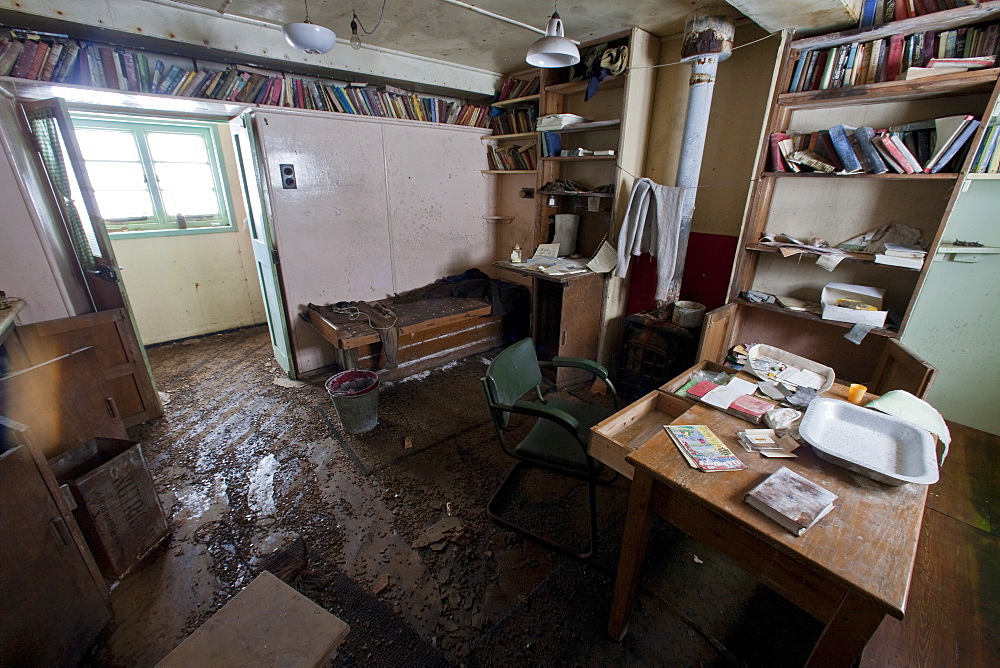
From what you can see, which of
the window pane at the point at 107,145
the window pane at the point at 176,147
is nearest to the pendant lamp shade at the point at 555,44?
the window pane at the point at 176,147

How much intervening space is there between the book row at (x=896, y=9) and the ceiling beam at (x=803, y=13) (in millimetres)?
41

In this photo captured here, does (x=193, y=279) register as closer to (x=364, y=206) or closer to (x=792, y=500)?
(x=364, y=206)

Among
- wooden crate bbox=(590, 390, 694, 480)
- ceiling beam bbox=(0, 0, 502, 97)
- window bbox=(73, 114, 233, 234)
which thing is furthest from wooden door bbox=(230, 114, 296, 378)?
wooden crate bbox=(590, 390, 694, 480)

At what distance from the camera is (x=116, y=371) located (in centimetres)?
255

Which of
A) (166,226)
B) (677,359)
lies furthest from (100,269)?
(677,359)

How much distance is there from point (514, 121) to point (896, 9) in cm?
259

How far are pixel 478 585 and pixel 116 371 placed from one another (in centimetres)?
267

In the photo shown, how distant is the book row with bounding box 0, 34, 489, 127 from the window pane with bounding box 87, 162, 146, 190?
5.52ft

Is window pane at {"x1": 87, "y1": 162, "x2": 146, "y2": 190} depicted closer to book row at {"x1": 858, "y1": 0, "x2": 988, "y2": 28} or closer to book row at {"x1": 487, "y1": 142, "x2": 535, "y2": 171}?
book row at {"x1": 487, "y1": 142, "x2": 535, "y2": 171}

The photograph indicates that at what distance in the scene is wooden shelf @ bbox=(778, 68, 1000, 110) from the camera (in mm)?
1729

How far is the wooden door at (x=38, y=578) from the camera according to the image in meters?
1.14

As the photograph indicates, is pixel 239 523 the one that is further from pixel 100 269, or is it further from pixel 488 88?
pixel 488 88

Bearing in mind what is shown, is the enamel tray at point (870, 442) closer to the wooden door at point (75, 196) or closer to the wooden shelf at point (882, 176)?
the wooden shelf at point (882, 176)

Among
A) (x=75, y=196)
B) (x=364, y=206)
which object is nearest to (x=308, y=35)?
(x=364, y=206)
